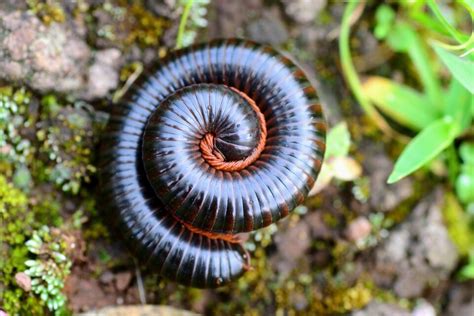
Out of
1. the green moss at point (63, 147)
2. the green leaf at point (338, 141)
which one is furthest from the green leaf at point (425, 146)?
the green moss at point (63, 147)

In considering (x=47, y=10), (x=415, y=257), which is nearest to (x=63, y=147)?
(x=47, y=10)

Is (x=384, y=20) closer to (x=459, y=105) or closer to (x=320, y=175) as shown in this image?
(x=459, y=105)

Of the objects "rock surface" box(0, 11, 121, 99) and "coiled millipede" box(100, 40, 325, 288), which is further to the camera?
"rock surface" box(0, 11, 121, 99)

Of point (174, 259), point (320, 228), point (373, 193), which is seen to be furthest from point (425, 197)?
point (174, 259)

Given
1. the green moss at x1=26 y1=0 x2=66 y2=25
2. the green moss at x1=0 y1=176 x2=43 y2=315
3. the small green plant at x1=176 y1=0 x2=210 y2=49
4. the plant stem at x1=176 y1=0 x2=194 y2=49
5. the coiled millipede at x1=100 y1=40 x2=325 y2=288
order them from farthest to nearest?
the small green plant at x1=176 y1=0 x2=210 y2=49
the plant stem at x1=176 y1=0 x2=194 y2=49
the green moss at x1=26 y1=0 x2=66 y2=25
the green moss at x1=0 y1=176 x2=43 y2=315
the coiled millipede at x1=100 y1=40 x2=325 y2=288

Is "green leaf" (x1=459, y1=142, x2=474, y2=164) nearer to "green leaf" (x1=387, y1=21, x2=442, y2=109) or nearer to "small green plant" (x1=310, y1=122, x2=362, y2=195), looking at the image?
"green leaf" (x1=387, y1=21, x2=442, y2=109)

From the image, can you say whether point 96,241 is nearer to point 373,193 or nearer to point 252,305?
point 252,305

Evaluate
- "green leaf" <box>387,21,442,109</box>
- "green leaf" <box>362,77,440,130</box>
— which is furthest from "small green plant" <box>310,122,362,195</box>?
"green leaf" <box>387,21,442,109</box>
